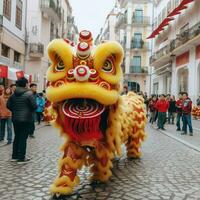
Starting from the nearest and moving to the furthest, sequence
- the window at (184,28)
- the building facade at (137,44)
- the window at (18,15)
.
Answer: the window at (18,15) < the window at (184,28) < the building facade at (137,44)

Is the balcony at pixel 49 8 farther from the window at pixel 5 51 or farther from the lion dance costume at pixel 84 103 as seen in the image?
the lion dance costume at pixel 84 103

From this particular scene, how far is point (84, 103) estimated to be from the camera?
5520mm

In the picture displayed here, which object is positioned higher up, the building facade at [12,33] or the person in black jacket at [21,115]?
the building facade at [12,33]

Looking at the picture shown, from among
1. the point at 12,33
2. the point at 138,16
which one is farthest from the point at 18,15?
the point at 138,16

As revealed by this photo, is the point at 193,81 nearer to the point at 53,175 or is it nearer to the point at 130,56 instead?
the point at 53,175

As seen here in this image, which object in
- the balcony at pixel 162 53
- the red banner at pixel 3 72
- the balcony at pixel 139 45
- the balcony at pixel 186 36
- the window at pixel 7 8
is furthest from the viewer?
the balcony at pixel 139 45

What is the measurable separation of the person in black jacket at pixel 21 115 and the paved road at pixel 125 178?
0.32 metres

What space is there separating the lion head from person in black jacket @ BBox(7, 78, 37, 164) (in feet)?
9.25

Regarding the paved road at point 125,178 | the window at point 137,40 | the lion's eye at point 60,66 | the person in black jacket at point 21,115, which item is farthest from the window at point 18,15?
the window at point 137,40

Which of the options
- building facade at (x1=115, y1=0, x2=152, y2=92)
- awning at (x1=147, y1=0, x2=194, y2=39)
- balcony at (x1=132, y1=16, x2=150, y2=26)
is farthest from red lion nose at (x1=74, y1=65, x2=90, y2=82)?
balcony at (x1=132, y1=16, x2=150, y2=26)

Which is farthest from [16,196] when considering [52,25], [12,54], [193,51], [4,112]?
[52,25]

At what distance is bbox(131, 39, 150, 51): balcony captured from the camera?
181ft

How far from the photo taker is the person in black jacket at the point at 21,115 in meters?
8.42

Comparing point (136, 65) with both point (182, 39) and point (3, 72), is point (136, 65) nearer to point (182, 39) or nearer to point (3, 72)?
point (182, 39)
